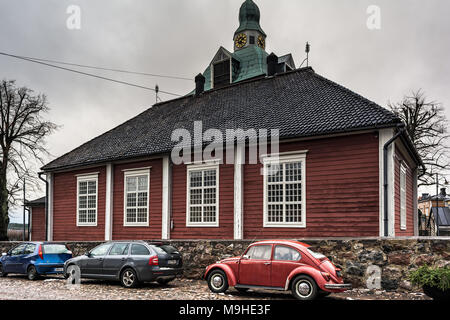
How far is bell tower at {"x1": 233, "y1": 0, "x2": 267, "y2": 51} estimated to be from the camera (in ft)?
147

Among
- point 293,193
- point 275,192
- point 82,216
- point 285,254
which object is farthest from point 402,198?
point 82,216

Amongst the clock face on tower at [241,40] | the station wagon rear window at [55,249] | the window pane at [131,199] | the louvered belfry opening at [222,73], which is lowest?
the station wagon rear window at [55,249]

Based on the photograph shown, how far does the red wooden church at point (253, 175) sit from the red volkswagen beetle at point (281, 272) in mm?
5130

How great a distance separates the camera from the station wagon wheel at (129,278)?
535 inches

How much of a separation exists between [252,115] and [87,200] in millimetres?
10340

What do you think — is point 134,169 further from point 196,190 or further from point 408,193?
point 408,193

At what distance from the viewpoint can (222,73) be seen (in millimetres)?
33875

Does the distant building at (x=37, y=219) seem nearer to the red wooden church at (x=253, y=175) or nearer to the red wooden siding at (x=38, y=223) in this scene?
the red wooden siding at (x=38, y=223)

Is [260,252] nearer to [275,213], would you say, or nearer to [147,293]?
[147,293]

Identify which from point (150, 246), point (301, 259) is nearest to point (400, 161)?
point (301, 259)

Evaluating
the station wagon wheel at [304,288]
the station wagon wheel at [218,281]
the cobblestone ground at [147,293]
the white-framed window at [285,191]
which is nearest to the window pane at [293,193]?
the white-framed window at [285,191]

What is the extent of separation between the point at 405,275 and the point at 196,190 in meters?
10.2

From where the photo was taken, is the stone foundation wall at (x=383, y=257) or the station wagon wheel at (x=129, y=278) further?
the station wagon wheel at (x=129, y=278)

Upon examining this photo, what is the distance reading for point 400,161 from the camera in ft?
59.6
